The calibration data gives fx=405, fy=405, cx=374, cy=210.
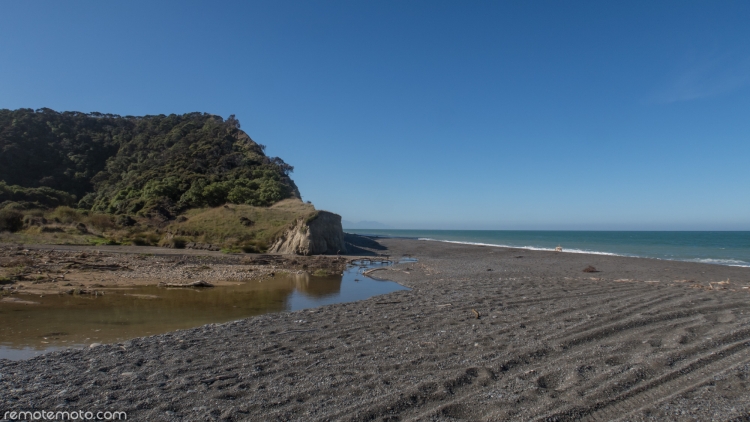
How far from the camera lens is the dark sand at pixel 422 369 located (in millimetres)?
4543

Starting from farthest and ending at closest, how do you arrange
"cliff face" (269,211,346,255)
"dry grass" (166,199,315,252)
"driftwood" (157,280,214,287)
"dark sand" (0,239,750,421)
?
"dry grass" (166,199,315,252), "cliff face" (269,211,346,255), "driftwood" (157,280,214,287), "dark sand" (0,239,750,421)

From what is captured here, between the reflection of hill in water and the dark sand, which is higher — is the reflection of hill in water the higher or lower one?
the lower one

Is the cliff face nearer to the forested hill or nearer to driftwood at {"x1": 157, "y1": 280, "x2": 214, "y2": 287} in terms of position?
the forested hill

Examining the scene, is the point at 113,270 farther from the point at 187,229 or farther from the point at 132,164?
the point at 132,164

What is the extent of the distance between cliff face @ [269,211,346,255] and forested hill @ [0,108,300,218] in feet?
39.1

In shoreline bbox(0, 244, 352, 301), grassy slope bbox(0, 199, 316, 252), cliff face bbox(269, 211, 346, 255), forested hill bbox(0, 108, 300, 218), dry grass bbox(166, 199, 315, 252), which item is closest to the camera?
shoreline bbox(0, 244, 352, 301)

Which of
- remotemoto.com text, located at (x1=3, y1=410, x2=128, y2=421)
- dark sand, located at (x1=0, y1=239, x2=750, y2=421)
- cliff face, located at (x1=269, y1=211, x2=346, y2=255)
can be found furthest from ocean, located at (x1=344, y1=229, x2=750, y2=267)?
remotemoto.com text, located at (x1=3, y1=410, x2=128, y2=421)

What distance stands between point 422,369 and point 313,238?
2453 centimetres

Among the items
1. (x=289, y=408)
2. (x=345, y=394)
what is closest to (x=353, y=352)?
(x=345, y=394)

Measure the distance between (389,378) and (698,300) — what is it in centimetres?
1017

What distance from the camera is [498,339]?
7328 mm

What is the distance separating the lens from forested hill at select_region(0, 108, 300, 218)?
43.5m

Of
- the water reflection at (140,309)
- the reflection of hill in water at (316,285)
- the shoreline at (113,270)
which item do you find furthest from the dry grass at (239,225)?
the water reflection at (140,309)

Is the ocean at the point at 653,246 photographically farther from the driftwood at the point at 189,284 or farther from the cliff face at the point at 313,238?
the driftwood at the point at 189,284
